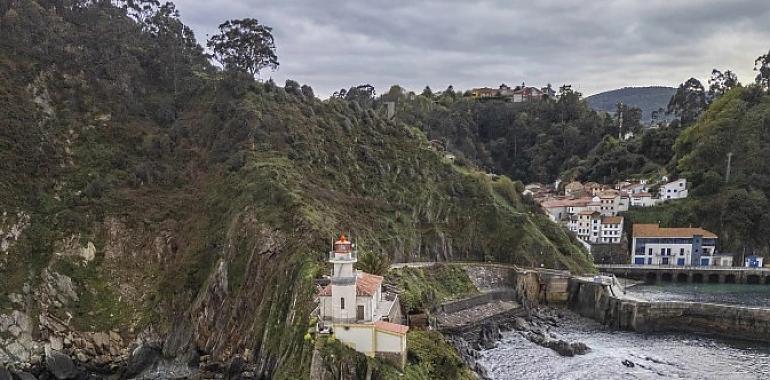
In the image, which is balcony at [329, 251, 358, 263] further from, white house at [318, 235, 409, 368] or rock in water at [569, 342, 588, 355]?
rock in water at [569, 342, 588, 355]

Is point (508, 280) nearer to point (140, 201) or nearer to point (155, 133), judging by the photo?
point (140, 201)

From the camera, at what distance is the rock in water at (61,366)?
145 ft

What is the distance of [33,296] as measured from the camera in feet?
159

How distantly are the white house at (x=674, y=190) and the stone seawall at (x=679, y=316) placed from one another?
1708 inches

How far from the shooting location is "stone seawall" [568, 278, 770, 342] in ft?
180

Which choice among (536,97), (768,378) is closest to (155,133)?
(768,378)

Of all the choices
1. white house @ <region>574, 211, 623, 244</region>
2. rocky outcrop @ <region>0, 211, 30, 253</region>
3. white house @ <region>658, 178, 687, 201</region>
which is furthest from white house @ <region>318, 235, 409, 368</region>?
white house @ <region>658, 178, 687, 201</region>

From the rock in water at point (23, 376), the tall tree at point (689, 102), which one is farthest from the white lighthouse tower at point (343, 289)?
the tall tree at point (689, 102)

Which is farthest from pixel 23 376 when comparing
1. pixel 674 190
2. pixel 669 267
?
pixel 674 190

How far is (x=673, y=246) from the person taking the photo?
287ft

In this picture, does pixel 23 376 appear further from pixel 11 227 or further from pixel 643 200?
pixel 643 200

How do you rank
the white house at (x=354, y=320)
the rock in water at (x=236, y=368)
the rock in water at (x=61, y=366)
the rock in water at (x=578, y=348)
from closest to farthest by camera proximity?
the white house at (x=354, y=320)
the rock in water at (x=236, y=368)
the rock in water at (x=61, y=366)
the rock in water at (x=578, y=348)

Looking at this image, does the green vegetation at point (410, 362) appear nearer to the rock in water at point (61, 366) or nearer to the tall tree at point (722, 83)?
the rock in water at point (61, 366)

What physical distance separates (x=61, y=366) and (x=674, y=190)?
90.5 meters
